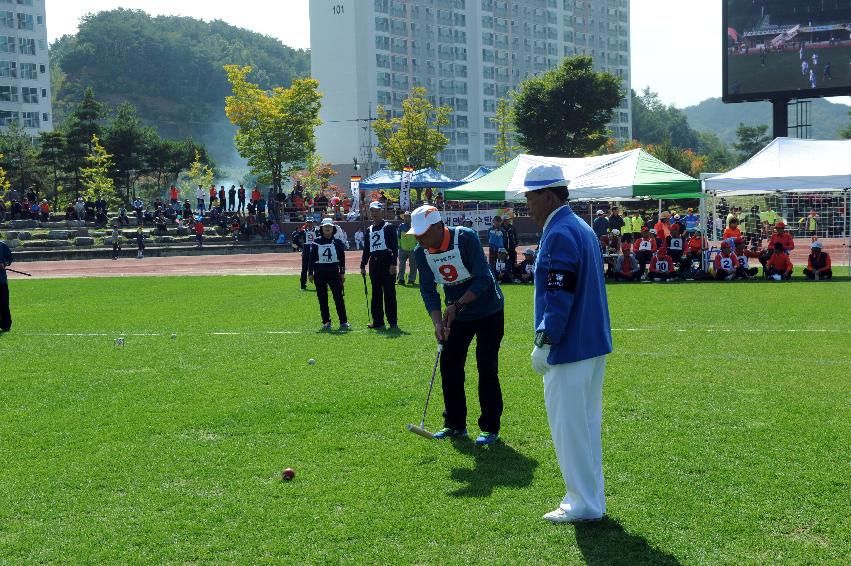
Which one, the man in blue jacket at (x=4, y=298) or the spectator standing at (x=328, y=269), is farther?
the man in blue jacket at (x=4, y=298)

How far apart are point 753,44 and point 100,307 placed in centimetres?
3458

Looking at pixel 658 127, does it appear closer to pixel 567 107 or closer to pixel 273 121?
pixel 567 107

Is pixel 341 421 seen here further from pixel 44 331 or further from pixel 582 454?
pixel 44 331

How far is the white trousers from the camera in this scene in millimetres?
5250

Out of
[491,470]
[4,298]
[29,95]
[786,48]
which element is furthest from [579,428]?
[29,95]

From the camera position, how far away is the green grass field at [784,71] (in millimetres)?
42469

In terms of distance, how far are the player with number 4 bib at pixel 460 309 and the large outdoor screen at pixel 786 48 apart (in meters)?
40.1

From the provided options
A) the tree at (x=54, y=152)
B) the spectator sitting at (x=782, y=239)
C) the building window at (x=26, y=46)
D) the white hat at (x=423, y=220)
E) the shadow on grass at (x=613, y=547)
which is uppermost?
the building window at (x=26, y=46)

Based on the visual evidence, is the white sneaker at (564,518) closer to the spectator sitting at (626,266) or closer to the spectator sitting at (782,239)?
the spectator sitting at (626,266)

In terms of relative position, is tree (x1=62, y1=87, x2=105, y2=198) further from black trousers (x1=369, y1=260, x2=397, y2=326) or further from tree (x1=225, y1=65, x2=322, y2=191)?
black trousers (x1=369, y1=260, x2=397, y2=326)

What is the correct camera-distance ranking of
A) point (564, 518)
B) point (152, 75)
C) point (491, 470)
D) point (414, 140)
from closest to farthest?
1. point (564, 518)
2. point (491, 470)
3. point (414, 140)
4. point (152, 75)

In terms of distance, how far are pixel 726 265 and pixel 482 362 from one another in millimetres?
18213

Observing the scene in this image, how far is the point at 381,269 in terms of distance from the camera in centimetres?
1540

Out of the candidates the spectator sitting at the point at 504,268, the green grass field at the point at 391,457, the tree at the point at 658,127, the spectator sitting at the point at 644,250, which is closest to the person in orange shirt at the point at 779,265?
the spectator sitting at the point at 644,250
